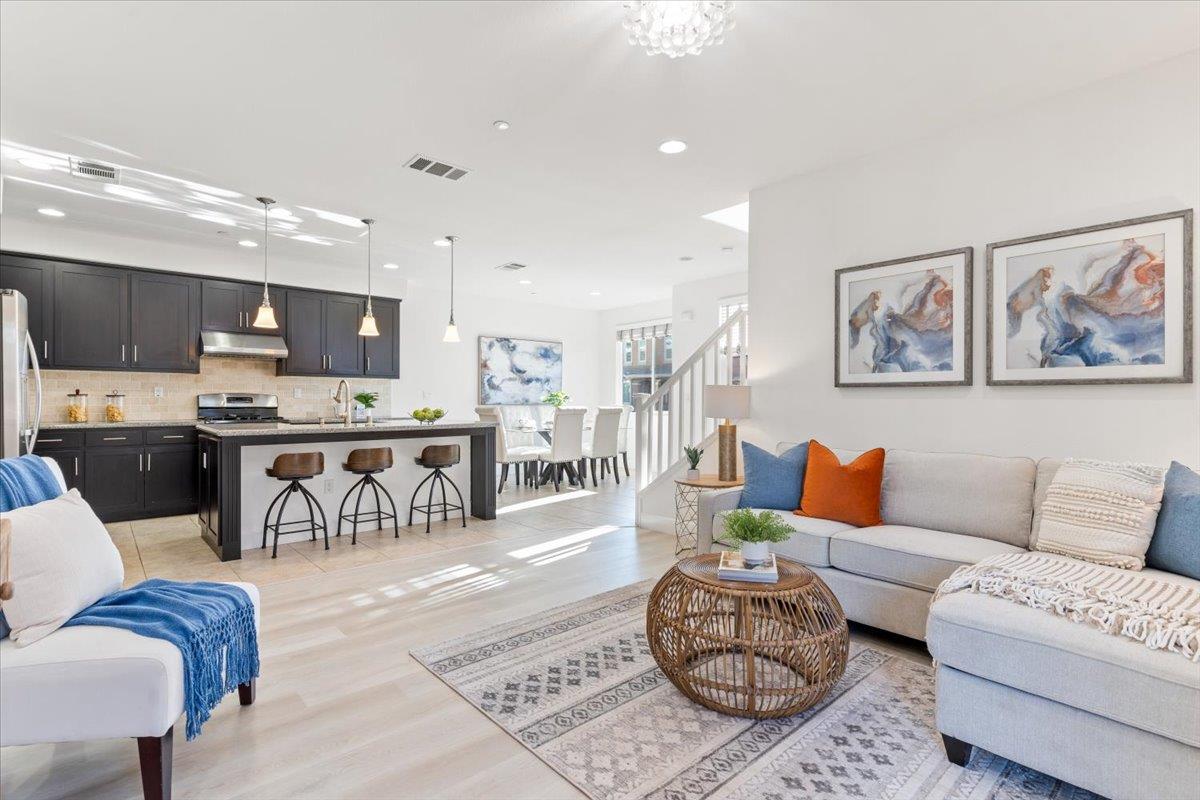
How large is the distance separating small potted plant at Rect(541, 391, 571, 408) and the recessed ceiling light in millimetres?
6212

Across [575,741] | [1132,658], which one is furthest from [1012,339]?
[575,741]

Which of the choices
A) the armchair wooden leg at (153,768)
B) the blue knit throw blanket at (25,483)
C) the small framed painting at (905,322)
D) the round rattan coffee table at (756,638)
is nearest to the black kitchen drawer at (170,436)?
the blue knit throw blanket at (25,483)

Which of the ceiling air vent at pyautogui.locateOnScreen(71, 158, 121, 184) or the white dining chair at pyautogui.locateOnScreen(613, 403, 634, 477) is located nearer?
the ceiling air vent at pyautogui.locateOnScreen(71, 158, 121, 184)

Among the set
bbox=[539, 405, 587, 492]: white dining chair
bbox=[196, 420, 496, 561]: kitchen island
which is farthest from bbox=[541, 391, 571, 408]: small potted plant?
bbox=[196, 420, 496, 561]: kitchen island

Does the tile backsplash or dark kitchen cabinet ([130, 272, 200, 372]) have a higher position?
dark kitchen cabinet ([130, 272, 200, 372])

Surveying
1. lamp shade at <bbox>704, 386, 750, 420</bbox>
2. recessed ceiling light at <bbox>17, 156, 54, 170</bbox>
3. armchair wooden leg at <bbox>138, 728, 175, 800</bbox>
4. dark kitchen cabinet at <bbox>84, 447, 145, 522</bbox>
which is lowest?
armchair wooden leg at <bbox>138, 728, 175, 800</bbox>

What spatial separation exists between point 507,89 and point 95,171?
3098mm

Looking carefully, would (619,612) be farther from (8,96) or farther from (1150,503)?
(8,96)

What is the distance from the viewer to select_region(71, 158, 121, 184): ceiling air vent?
392 centimetres

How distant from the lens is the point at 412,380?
816cm

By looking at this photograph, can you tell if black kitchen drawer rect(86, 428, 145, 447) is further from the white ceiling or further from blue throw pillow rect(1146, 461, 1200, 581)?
blue throw pillow rect(1146, 461, 1200, 581)

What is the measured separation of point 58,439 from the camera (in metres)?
5.15

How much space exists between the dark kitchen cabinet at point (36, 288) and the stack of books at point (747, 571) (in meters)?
6.21

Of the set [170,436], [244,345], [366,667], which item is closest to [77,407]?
[170,436]
